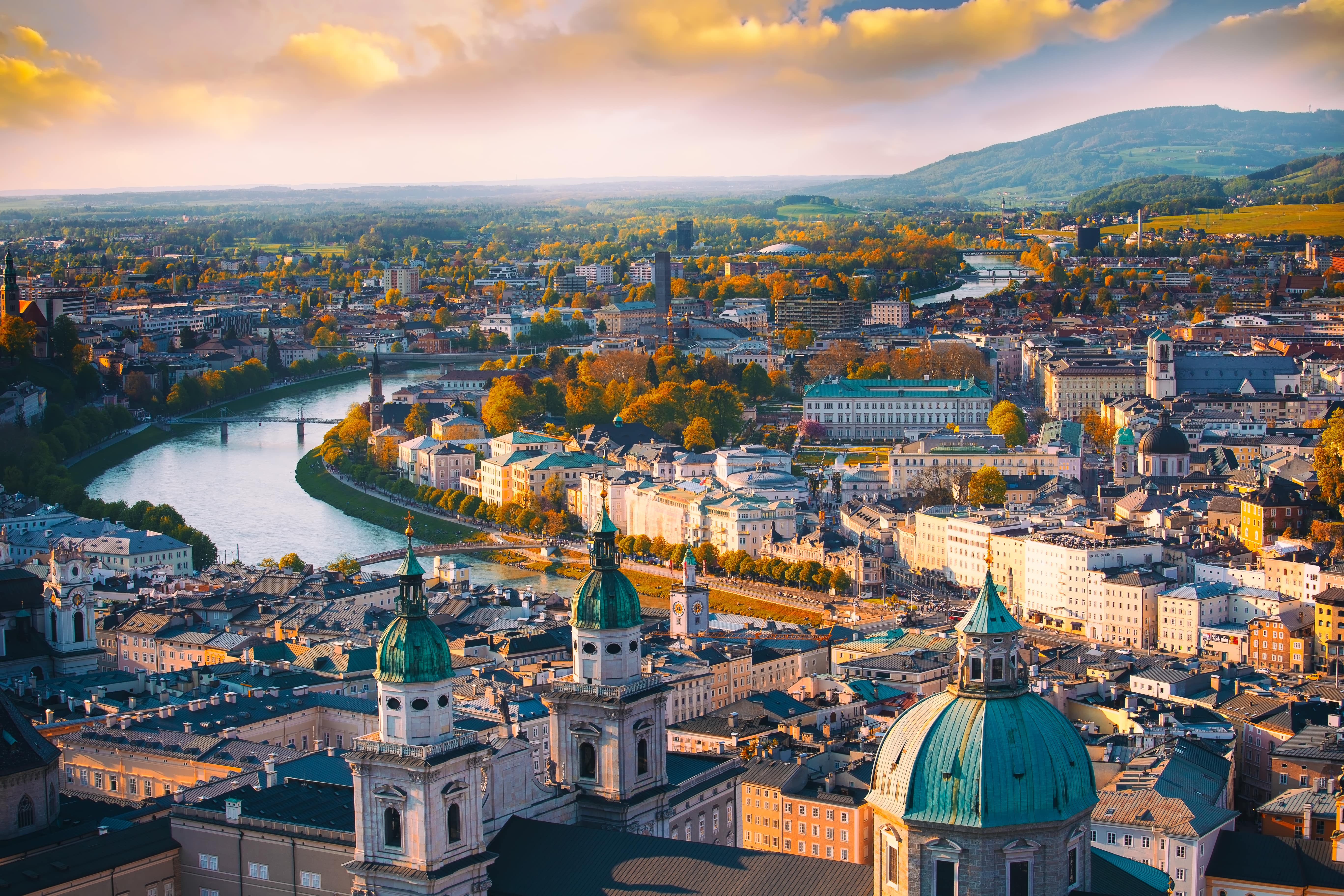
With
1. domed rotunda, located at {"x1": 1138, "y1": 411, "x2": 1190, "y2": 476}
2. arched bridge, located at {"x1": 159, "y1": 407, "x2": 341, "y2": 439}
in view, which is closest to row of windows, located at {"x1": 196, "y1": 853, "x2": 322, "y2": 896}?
domed rotunda, located at {"x1": 1138, "y1": 411, "x2": 1190, "y2": 476}

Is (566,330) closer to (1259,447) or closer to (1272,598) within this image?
(1259,447)

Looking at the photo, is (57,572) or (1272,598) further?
(1272,598)

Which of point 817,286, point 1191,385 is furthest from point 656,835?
point 817,286

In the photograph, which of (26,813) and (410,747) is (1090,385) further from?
(410,747)

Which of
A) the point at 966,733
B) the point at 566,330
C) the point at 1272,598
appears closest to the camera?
the point at 966,733

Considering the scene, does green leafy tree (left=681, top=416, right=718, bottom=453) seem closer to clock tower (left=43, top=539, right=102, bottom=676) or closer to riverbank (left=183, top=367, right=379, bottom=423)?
riverbank (left=183, top=367, right=379, bottom=423)

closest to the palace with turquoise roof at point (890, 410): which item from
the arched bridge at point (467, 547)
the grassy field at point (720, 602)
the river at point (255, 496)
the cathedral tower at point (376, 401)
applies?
the cathedral tower at point (376, 401)

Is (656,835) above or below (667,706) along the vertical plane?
above
